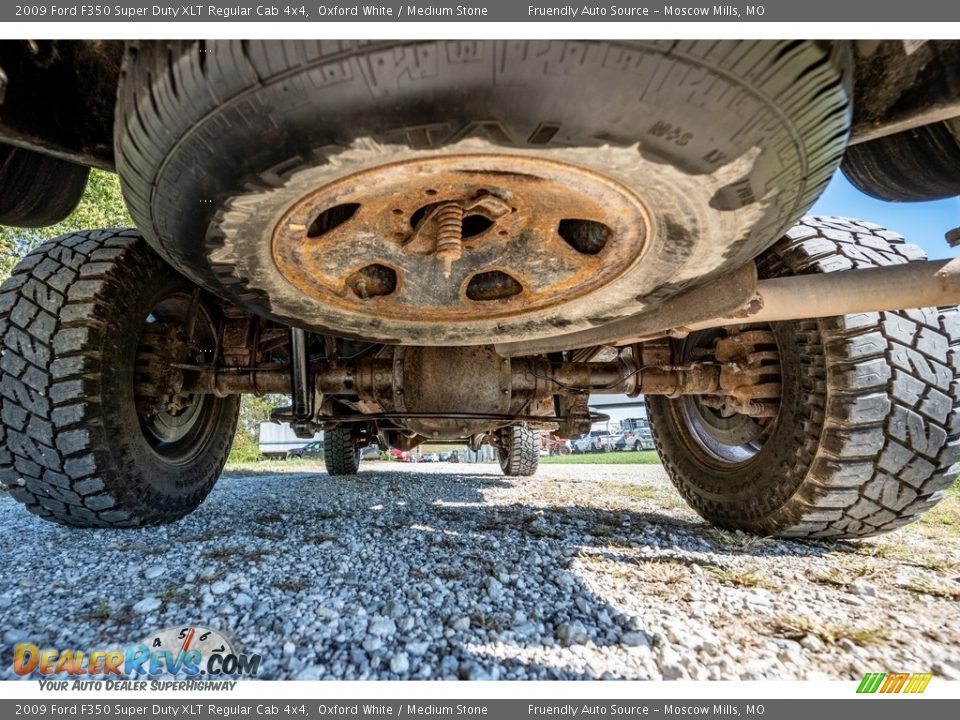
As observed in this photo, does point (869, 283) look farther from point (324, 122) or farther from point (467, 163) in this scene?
point (324, 122)

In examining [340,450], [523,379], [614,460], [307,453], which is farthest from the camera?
[307,453]

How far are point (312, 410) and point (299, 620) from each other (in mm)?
1102

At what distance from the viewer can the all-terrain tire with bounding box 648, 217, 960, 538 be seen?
4.96 ft

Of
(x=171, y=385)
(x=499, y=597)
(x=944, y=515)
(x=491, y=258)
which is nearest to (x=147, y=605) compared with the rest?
(x=499, y=597)

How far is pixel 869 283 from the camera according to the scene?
1223 millimetres

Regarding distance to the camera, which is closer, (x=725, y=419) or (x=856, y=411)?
(x=856, y=411)

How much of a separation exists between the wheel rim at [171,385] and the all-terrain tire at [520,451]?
3315mm

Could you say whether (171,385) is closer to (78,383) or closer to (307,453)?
(78,383)

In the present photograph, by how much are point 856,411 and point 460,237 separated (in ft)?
4.46

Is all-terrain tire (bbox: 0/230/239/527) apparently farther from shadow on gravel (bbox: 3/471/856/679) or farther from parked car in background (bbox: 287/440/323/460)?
parked car in background (bbox: 287/440/323/460)

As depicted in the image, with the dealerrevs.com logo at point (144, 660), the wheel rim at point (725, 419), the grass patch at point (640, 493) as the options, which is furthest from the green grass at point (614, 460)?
the dealerrevs.com logo at point (144, 660)

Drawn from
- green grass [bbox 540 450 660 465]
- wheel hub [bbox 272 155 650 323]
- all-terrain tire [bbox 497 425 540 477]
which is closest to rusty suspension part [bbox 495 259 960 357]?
wheel hub [bbox 272 155 650 323]

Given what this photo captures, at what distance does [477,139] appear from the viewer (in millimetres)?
761

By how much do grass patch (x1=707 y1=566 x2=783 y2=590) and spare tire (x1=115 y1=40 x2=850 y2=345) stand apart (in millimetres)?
851
